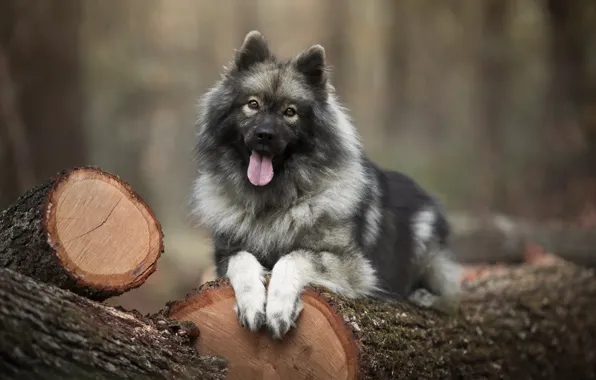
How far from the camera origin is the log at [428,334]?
131 inches

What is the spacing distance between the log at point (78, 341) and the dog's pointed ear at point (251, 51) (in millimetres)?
1800

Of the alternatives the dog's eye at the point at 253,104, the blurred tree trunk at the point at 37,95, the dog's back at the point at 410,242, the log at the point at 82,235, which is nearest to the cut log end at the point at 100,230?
the log at the point at 82,235

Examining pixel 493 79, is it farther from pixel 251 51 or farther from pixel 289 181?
pixel 289 181

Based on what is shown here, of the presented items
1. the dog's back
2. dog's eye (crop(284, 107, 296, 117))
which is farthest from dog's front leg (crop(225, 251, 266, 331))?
the dog's back

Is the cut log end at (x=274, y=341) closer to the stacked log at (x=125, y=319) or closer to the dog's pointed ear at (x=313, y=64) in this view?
the stacked log at (x=125, y=319)

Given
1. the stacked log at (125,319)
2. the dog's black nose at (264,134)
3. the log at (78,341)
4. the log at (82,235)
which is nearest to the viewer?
the log at (78,341)

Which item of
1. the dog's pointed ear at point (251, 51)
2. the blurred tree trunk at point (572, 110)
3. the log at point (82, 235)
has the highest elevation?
the blurred tree trunk at point (572, 110)

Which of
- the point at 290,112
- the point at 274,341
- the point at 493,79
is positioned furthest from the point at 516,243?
the point at 493,79

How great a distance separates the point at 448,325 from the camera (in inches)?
183

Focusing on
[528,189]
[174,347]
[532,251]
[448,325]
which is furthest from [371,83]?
[174,347]

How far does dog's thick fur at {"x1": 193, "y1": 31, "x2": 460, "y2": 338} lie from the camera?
12.6 ft

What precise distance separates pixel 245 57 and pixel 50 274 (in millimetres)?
1890

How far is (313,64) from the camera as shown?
4.02 m

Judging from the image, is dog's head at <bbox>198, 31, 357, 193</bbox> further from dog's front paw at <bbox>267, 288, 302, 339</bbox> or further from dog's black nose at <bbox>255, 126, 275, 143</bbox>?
dog's front paw at <bbox>267, 288, 302, 339</bbox>
